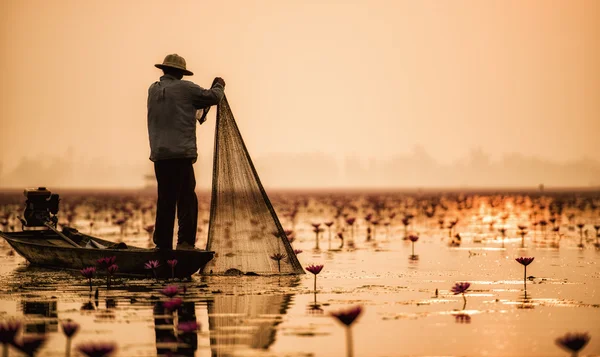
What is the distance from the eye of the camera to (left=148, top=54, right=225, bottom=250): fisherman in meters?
13.0

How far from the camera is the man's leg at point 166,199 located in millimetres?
13156

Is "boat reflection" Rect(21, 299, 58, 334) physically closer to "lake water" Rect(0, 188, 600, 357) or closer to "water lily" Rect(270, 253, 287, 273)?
"lake water" Rect(0, 188, 600, 357)

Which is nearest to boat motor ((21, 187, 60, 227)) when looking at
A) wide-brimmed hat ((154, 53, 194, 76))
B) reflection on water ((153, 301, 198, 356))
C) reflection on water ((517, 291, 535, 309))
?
wide-brimmed hat ((154, 53, 194, 76))

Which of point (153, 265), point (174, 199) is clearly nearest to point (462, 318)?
point (153, 265)

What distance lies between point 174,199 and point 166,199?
0.11 meters

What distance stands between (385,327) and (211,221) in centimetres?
513

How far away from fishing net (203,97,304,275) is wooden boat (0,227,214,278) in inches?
22.5

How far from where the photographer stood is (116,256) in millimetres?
13438

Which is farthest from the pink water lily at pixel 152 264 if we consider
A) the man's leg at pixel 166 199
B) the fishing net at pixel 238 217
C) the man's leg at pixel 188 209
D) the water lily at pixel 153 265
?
the fishing net at pixel 238 217

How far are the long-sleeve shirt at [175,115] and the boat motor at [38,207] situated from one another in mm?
3388

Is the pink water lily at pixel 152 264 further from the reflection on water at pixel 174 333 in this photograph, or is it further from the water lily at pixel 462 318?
the water lily at pixel 462 318

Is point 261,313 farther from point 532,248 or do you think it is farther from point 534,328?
point 532,248

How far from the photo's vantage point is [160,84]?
13.3m

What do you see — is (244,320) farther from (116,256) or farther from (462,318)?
(116,256)
